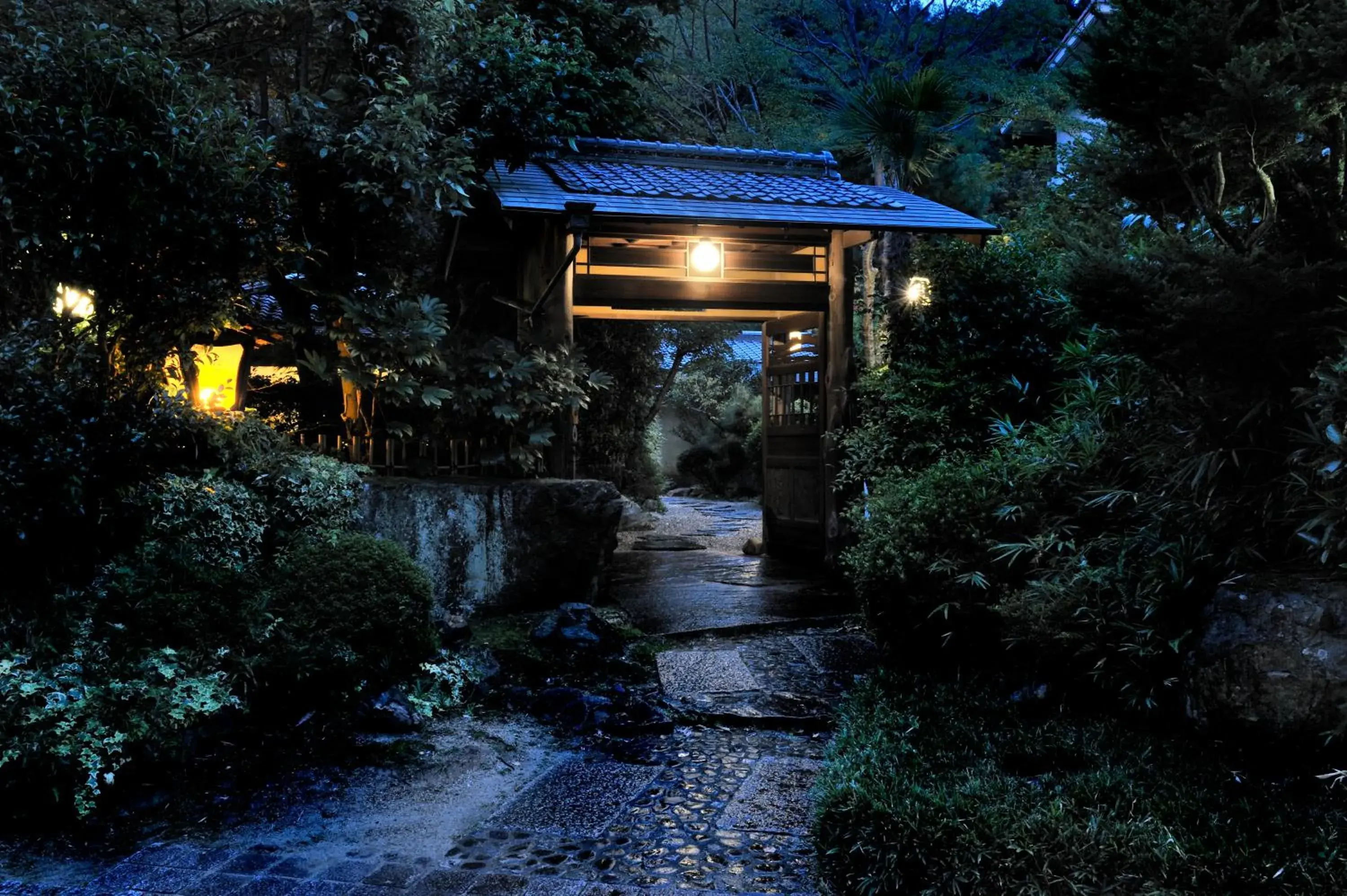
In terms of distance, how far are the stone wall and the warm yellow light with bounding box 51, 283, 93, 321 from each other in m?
2.45

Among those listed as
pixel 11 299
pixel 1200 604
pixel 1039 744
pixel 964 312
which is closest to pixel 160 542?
pixel 11 299

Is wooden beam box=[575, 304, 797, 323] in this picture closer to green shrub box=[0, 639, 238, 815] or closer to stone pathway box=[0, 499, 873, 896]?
stone pathway box=[0, 499, 873, 896]

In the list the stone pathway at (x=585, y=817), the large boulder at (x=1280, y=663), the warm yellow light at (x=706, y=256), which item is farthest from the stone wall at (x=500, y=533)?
the large boulder at (x=1280, y=663)

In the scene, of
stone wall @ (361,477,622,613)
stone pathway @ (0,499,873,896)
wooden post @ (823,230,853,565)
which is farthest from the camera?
A: wooden post @ (823,230,853,565)

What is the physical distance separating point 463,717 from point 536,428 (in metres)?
3.03

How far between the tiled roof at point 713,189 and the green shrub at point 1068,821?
19.2ft

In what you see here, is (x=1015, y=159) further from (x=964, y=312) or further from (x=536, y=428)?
(x=536, y=428)

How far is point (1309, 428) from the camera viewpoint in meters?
4.43

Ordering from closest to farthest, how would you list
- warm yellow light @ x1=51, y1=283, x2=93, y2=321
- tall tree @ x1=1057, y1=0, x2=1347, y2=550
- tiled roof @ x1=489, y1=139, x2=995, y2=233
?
tall tree @ x1=1057, y1=0, x2=1347, y2=550 < warm yellow light @ x1=51, y1=283, x2=93, y2=321 < tiled roof @ x1=489, y1=139, x2=995, y2=233

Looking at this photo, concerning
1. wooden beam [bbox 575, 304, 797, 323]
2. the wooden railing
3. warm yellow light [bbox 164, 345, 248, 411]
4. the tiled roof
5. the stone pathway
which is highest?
the tiled roof

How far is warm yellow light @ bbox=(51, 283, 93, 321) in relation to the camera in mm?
6898

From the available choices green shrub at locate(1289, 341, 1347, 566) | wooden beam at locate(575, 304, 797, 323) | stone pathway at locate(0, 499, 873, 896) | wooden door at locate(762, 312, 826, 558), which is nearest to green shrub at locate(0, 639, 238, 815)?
stone pathway at locate(0, 499, 873, 896)

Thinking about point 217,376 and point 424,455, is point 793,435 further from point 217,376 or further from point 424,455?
point 217,376

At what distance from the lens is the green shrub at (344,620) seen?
19.9 ft
